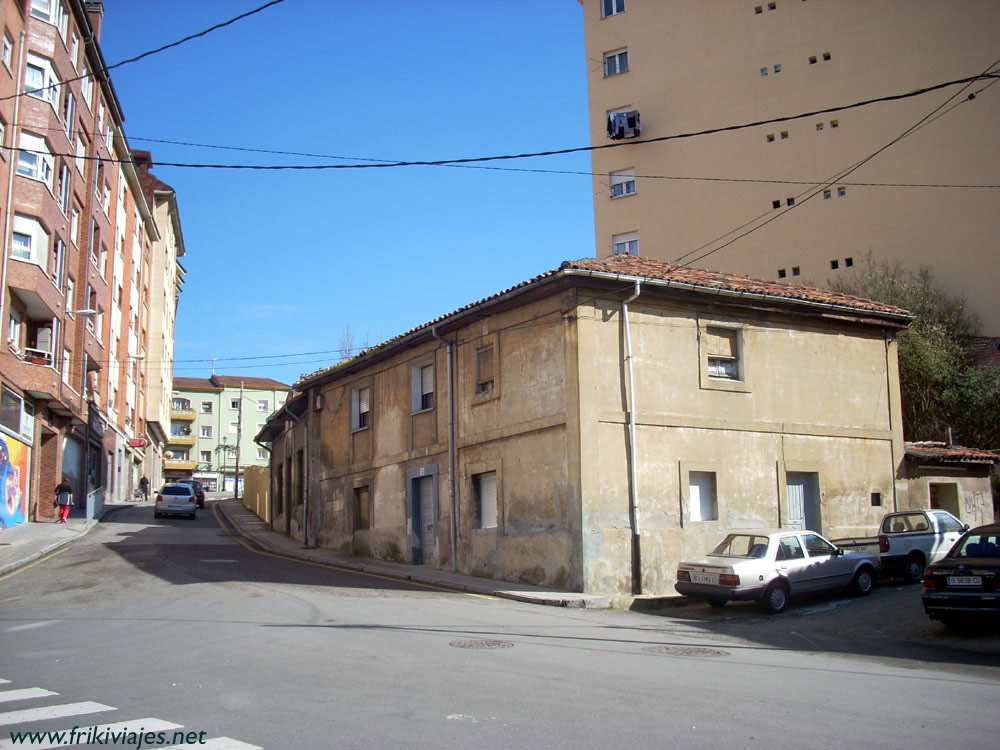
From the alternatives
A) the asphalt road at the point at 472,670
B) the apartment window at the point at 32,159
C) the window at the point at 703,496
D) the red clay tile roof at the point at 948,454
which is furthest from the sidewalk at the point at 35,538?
the red clay tile roof at the point at 948,454

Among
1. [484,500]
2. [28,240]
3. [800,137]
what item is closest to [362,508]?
[484,500]

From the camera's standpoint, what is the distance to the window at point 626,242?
43156mm

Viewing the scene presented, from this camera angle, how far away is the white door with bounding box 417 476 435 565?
2330cm

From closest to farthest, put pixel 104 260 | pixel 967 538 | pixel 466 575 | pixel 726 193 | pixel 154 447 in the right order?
pixel 967 538 → pixel 466 575 → pixel 726 193 → pixel 104 260 → pixel 154 447

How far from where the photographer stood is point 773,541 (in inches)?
653

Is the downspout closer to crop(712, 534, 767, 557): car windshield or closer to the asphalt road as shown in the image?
the asphalt road

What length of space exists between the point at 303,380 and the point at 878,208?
24.1 meters

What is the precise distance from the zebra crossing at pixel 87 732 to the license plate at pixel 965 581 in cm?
1056

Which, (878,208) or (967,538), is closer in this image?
(967,538)

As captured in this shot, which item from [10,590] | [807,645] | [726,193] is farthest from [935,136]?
[10,590]

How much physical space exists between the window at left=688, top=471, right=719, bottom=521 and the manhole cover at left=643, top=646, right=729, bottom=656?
8097 millimetres

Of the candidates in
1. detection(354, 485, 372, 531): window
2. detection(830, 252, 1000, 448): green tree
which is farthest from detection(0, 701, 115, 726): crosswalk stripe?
detection(830, 252, 1000, 448): green tree

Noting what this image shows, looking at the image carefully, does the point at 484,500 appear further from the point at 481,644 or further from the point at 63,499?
the point at 63,499

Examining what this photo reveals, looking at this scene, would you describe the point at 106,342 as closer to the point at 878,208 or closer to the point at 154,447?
the point at 154,447
